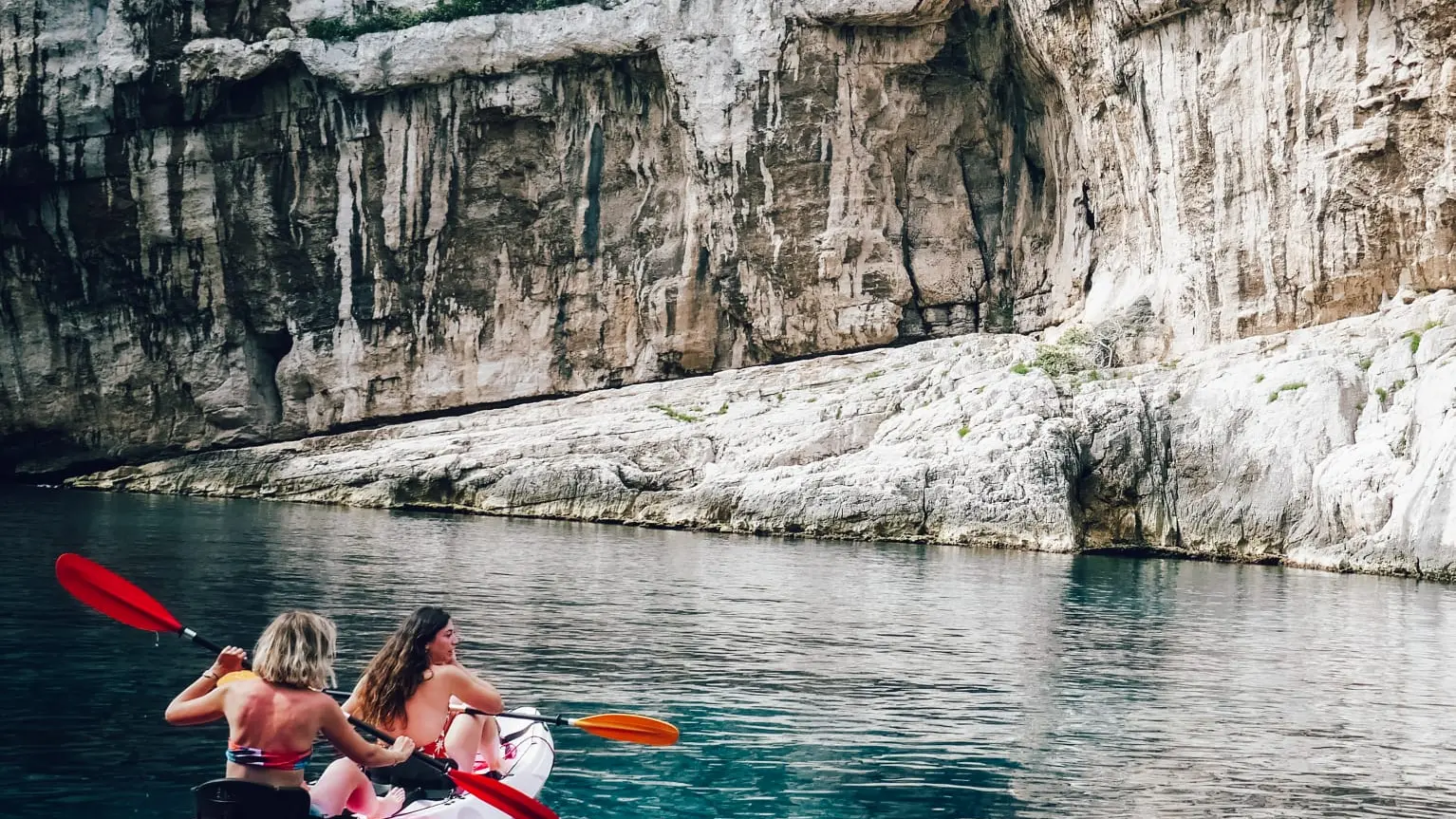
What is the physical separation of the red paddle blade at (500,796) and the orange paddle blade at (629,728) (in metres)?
1.43

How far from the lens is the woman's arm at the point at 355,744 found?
26.1 ft

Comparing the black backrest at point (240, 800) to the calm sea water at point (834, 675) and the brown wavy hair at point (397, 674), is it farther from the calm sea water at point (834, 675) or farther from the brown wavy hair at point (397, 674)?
the calm sea water at point (834, 675)

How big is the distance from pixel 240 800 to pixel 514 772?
113 inches

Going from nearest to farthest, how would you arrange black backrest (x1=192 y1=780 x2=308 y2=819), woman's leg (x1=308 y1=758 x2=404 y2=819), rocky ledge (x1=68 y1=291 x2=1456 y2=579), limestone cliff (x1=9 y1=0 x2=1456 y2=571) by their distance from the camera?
black backrest (x1=192 y1=780 x2=308 y2=819) < woman's leg (x1=308 y1=758 x2=404 y2=819) < rocky ledge (x1=68 y1=291 x2=1456 y2=579) < limestone cliff (x1=9 y1=0 x2=1456 y2=571)

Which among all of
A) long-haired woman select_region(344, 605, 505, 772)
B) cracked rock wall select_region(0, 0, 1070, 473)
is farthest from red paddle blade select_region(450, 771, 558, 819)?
cracked rock wall select_region(0, 0, 1070, 473)

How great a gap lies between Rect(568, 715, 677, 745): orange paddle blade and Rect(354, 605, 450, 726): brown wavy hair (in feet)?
5.69

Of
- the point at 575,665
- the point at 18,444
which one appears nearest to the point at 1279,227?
the point at 575,665

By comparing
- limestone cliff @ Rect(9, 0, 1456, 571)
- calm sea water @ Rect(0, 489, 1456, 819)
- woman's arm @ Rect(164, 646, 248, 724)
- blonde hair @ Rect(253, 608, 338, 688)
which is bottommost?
calm sea water @ Rect(0, 489, 1456, 819)

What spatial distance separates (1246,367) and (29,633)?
3037cm

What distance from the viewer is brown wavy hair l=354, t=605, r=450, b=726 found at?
9.54 meters

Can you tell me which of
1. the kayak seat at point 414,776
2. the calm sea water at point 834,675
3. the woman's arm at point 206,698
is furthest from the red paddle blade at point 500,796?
the woman's arm at point 206,698

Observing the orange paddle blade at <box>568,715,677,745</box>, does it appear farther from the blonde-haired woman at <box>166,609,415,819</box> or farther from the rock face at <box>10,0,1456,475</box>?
the rock face at <box>10,0,1456,475</box>

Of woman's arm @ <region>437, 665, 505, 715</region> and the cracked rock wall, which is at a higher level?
the cracked rock wall

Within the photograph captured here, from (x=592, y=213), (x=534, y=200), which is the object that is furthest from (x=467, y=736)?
(x=534, y=200)
